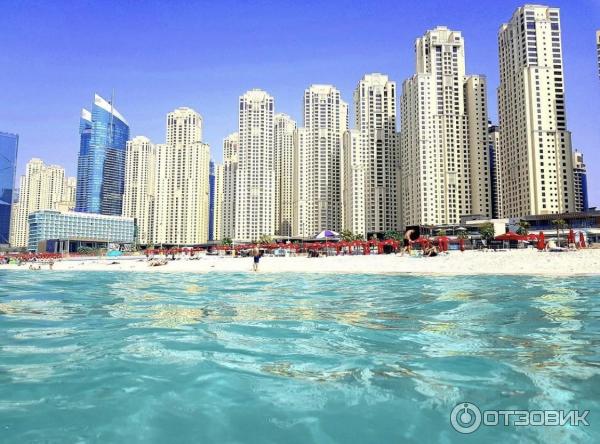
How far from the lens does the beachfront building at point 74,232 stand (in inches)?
6811

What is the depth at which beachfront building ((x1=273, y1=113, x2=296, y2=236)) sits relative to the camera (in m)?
179

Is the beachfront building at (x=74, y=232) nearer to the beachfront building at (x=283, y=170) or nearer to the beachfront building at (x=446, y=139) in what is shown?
the beachfront building at (x=283, y=170)

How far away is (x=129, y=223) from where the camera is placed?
200 m

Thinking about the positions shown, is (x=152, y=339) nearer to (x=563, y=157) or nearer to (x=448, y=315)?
(x=448, y=315)

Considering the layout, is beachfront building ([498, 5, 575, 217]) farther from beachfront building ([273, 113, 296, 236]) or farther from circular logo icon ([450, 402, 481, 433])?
circular logo icon ([450, 402, 481, 433])

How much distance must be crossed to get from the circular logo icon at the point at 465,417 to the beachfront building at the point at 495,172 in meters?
138

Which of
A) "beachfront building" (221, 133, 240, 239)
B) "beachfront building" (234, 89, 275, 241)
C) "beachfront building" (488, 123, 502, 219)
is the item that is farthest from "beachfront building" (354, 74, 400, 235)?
"beachfront building" (221, 133, 240, 239)

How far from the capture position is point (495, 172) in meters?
162

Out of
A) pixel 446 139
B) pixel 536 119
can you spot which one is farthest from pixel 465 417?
pixel 446 139

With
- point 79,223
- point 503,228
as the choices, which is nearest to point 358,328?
point 503,228

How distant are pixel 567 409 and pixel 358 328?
18.1ft

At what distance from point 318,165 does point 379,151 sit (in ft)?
Answer: 93.8

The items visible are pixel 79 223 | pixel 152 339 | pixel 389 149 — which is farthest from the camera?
pixel 79 223

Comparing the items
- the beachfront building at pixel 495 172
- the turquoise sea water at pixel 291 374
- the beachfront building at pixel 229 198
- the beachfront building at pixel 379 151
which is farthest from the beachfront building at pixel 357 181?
the turquoise sea water at pixel 291 374
